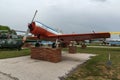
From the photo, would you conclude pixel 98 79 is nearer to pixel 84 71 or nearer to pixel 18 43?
pixel 84 71

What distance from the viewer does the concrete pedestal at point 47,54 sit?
14.3m

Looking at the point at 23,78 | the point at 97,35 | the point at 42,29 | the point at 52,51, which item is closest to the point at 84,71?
the point at 52,51

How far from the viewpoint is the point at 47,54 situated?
1475cm

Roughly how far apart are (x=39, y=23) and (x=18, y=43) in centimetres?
801

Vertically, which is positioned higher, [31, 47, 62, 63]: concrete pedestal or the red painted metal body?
the red painted metal body

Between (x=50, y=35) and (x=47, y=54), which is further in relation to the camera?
(x=50, y=35)

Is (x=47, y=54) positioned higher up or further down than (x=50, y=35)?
further down

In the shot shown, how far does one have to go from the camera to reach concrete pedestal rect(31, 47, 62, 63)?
47.0ft

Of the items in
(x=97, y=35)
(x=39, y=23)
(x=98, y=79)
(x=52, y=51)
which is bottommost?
(x=98, y=79)

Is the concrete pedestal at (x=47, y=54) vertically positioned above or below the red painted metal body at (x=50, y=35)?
below

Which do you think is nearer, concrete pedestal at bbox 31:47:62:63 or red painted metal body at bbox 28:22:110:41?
concrete pedestal at bbox 31:47:62:63

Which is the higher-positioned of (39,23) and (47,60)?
(39,23)

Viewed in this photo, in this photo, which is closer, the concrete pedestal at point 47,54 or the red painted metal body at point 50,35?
the concrete pedestal at point 47,54

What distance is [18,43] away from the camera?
25203mm
